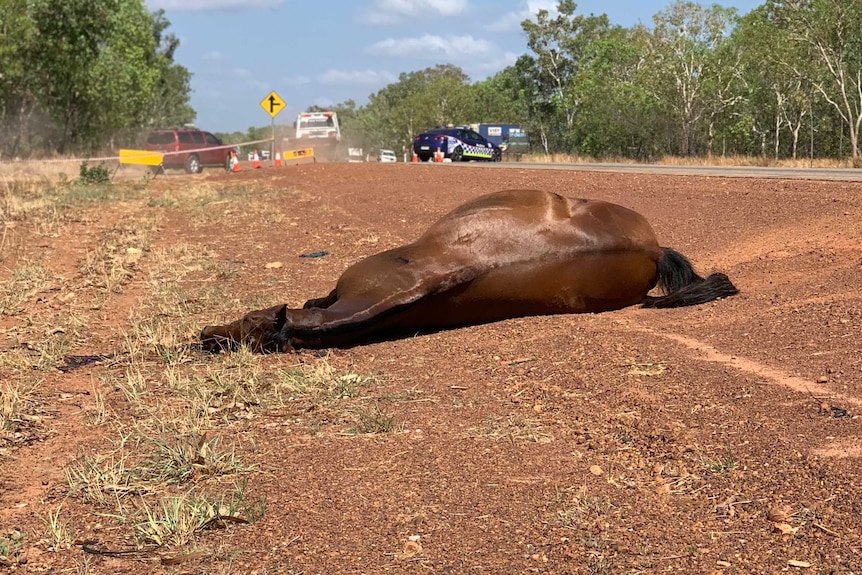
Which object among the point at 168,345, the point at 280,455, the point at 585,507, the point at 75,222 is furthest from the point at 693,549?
the point at 75,222

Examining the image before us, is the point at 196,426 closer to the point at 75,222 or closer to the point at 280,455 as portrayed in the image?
the point at 280,455

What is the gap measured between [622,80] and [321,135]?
23234 millimetres

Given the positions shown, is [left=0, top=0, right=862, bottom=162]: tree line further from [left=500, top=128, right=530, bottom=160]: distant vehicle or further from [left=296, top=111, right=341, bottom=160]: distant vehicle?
[left=296, top=111, right=341, bottom=160]: distant vehicle

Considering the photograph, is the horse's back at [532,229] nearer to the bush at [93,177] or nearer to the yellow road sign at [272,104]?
the bush at [93,177]

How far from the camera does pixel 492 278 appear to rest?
5379mm

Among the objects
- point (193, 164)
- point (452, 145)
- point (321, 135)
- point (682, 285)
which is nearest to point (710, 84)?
point (452, 145)

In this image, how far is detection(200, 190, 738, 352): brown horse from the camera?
517cm

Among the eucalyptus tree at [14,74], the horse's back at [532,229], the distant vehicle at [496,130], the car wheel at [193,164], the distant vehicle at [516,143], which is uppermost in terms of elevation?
the eucalyptus tree at [14,74]

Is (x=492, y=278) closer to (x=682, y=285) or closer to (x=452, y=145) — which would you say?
(x=682, y=285)


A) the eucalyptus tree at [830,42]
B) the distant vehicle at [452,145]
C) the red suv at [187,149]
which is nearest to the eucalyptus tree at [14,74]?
the red suv at [187,149]

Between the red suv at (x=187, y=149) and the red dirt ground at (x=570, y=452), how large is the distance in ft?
87.1

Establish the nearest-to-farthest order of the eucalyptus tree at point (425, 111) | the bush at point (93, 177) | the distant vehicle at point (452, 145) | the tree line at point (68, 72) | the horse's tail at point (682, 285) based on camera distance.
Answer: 1. the horse's tail at point (682, 285)
2. the bush at point (93, 177)
3. the tree line at point (68, 72)
4. the distant vehicle at point (452, 145)
5. the eucalyptus tree at point (425, 111)

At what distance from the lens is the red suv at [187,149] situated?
105 feet

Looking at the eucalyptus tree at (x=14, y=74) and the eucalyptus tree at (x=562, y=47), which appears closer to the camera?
the eucalyptus tree at (x=14, y=74)
